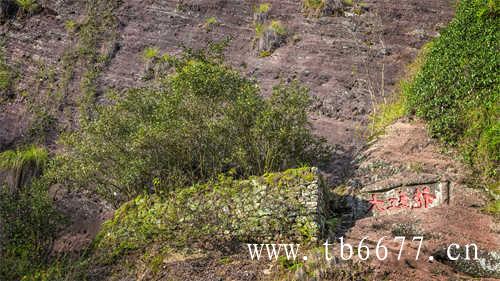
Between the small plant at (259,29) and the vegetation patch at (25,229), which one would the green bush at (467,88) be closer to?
the small plant at (259,29)

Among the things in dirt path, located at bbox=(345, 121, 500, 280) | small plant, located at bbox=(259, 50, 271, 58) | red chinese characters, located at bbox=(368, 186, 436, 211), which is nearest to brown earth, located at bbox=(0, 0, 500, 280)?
dirt path, located at bbox=(345, 121, 500, 280)

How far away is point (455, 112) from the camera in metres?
13.3

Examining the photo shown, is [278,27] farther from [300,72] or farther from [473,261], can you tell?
[473,261]

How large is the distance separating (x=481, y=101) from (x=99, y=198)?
35.1ft

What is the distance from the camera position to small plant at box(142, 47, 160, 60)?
1966 cm

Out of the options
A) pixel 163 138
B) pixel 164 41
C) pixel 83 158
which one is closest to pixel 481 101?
pixel 163 138

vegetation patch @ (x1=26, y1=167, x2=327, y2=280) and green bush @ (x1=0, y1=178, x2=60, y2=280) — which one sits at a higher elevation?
vegetation patch @ (x1=26, y1=167, x2=327, y2=280)

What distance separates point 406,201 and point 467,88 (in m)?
3.71

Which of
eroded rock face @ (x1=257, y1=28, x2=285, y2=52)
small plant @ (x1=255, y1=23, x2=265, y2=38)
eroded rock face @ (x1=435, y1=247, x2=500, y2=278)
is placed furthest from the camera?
small plant @ (x1=255, y1=23, x2=265, y2=38)

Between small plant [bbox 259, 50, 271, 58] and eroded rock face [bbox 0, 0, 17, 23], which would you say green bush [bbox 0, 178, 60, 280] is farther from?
eroded rock face [bbox 0, 0, 17, 23]

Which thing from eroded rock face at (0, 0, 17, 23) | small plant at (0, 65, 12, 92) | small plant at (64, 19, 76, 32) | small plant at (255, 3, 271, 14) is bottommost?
small plant at (0, 65, 12, 92)

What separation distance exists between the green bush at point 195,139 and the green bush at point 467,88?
133 inches

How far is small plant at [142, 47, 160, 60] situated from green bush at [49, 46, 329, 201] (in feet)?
21.0

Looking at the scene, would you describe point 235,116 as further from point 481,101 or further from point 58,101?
point 58,101
